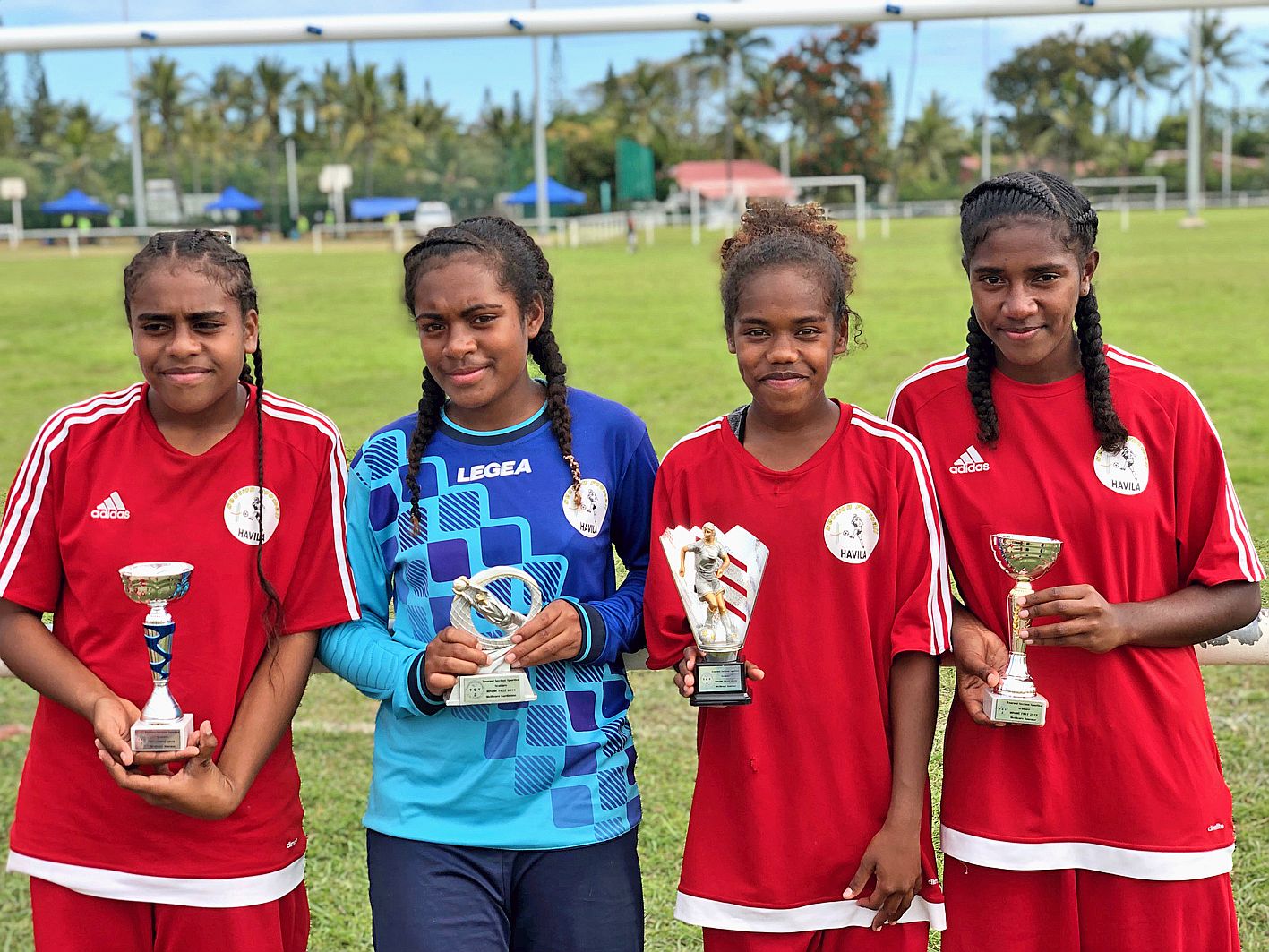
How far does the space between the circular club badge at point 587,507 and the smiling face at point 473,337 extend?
0.16 m

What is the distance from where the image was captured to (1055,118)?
29.4 ft

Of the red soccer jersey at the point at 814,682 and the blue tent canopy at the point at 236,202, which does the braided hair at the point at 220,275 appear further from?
the blue tent canopy at the point at 236,202

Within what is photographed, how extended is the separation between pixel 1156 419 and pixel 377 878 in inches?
55.8

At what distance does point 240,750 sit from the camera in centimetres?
218

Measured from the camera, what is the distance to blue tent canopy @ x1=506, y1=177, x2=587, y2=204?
279 inches

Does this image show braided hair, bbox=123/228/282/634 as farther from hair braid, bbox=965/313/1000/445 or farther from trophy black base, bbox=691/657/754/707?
hair braid, bbox=965/313/1000/445

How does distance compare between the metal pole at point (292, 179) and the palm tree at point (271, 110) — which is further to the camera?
the palm tree at point (271, 110)

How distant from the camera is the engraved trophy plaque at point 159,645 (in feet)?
6.66

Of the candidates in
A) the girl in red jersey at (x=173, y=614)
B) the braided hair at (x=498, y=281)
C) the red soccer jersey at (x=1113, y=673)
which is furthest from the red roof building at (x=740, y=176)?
the girl in red jersey at (x=173, y=614)

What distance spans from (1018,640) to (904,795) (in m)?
0.29

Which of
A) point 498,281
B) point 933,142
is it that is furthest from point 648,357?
point 498,281

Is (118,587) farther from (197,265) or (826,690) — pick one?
(826,690)

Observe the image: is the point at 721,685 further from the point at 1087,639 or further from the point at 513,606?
the point at 1087,639

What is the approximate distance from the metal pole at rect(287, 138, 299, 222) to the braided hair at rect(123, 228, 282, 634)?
19.7 feet
